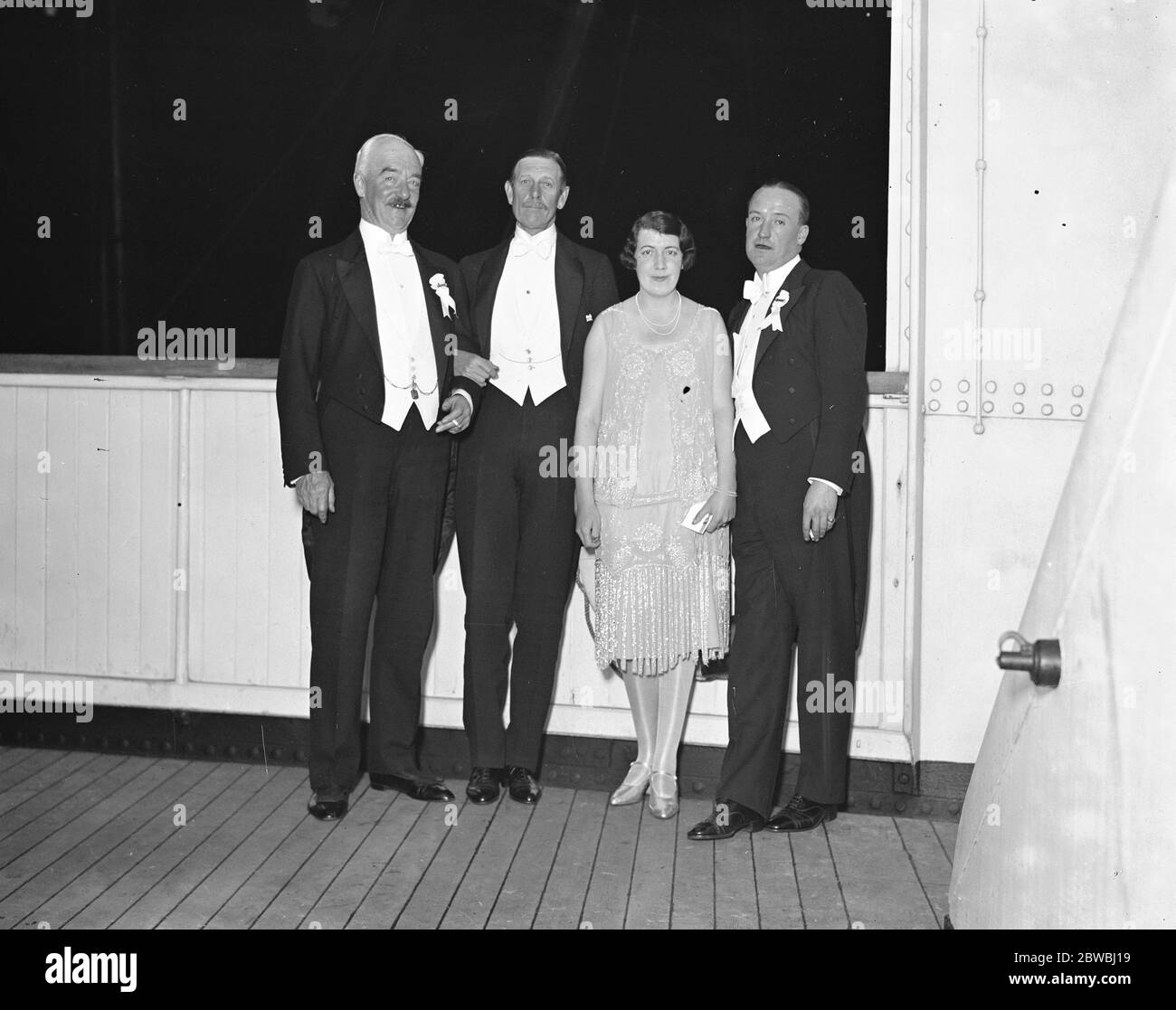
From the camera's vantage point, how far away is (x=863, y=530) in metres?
4.30

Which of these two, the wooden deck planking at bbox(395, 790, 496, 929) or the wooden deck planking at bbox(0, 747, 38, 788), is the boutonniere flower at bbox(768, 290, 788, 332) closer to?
the wooden deck planking at bbox(395, 790, 496, 929)

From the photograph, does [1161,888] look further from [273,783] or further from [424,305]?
[273,783]

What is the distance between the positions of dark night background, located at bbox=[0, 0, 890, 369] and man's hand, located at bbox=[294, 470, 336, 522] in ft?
3.41

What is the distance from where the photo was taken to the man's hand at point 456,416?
4352 mm

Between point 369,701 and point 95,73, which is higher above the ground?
point 95,73

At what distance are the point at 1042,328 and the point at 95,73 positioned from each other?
360 cm

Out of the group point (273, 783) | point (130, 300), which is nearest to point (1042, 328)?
point (273, 783)

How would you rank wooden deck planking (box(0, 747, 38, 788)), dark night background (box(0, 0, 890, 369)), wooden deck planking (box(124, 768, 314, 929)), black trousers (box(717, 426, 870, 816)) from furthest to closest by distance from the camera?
wooden deck planking (box(0, 747, 38, 788))
dark night background (box(0, 0, 890, 369))
black trousers (box(717, 426, 870, 816))
wooden deck planking (box(124, 768, 314, 929))

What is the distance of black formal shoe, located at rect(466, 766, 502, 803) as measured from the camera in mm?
4434

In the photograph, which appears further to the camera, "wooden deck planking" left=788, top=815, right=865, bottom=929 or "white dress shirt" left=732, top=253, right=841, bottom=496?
"white dress shirt" left=732, top=253, right=841, bottom=496

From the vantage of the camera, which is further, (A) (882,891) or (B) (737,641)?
(B) (737,641)

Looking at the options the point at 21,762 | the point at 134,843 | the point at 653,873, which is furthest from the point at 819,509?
the point at 21,762

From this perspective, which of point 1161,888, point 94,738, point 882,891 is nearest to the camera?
point 1161,888

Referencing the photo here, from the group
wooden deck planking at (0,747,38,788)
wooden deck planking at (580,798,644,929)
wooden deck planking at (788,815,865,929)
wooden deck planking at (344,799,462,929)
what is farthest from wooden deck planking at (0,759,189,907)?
wooden deck planking at (788,815,865,929)
